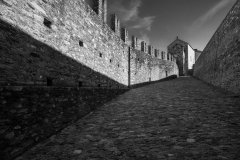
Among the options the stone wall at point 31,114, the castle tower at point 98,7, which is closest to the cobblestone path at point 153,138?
the stone wall at point 31,114

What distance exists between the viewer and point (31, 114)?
2.96m

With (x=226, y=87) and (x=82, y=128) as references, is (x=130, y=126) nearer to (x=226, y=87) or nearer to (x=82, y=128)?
(x=82, y=128)

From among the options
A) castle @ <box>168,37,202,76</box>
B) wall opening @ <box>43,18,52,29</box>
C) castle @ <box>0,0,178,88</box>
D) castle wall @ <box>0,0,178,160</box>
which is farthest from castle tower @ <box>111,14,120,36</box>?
castle @ <box>168,37,202,76</box>

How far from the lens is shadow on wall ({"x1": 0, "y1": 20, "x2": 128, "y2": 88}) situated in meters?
3.01

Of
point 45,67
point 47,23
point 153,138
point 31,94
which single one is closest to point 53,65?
point 45,67

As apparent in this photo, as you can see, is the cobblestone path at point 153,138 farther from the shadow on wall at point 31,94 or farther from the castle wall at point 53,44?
the castle wall at point 53,44

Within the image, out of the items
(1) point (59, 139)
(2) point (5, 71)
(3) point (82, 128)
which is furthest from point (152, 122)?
(2) point (5, 71)

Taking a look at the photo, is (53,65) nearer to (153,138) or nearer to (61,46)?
(61,46)

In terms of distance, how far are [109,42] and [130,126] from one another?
20.2ft

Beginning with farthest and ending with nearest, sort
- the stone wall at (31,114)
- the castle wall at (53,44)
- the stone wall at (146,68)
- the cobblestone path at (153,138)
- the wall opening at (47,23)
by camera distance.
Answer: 1. the stone wall at (146,68)
2. the wall opening at (47,23)
3. the castle wall at (53,44)
4. the stone wall at (31,114)
5. the cobblestone path at (153,138)

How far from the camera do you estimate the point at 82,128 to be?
3967mm

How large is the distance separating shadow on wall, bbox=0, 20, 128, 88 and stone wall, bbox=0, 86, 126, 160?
1.77ft

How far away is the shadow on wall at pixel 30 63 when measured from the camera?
301 cm

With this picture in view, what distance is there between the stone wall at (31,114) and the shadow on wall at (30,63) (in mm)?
541
